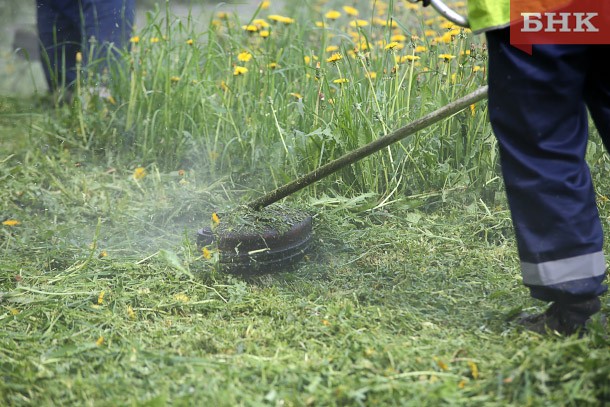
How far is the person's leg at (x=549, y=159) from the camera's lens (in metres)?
1.93

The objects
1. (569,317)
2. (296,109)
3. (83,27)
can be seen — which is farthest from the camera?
(83,27)

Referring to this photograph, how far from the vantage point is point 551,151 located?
6.39 ft

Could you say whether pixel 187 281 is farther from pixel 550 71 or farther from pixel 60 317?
pixel 550 71

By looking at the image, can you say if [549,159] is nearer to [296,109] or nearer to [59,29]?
[296,109]

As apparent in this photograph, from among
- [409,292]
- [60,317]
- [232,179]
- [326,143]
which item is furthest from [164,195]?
[409,292]

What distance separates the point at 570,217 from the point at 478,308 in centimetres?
57

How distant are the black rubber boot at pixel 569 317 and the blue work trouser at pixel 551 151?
6 cm

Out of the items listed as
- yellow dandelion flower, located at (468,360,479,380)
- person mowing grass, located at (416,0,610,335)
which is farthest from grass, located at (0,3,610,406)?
person mowing grass, located at (416,0,610,335)

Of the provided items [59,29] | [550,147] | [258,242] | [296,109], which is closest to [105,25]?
[59,29]

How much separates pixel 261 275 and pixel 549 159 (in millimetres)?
1165

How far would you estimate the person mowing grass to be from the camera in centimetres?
193

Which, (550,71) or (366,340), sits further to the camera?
(366,340)

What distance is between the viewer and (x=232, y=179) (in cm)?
351

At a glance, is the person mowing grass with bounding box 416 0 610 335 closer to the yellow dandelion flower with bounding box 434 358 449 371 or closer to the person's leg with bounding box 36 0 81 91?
the yellow dandelion flower with bounding box 434 358 449 371
